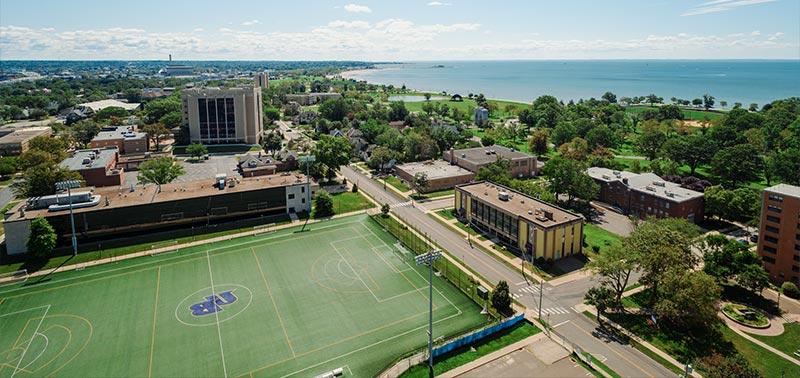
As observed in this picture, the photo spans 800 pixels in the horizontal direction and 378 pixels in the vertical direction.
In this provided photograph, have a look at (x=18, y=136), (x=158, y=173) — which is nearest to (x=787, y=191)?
(x=158, y=173)

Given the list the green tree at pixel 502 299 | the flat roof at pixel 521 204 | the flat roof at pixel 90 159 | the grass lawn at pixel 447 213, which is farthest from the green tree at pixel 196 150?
the green tree at pixel 502 299

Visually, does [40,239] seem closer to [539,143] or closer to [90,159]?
[90,159]

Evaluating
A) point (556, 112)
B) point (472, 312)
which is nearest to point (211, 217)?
point (472, 312)

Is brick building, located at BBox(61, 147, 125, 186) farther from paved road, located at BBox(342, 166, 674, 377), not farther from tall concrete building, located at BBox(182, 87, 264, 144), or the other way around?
paved road, located at BBox(342, 166, 674, 377)

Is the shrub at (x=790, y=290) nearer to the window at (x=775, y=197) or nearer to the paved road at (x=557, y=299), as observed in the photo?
the window at (x=775, y=197)

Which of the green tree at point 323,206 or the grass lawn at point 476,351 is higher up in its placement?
the green tree at point 323,206

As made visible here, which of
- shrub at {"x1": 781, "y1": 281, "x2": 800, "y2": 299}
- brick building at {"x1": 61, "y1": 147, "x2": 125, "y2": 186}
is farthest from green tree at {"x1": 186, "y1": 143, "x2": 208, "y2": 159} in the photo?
shrub at {"x1": 781, "y1": 281, "x2": 800, "y2": 299}
